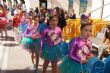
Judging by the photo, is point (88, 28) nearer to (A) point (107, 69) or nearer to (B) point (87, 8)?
(A) point (107, 69)

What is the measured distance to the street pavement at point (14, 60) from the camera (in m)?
10.1

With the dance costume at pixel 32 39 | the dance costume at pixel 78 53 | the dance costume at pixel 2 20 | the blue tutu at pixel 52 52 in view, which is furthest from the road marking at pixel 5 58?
the dance costume at pixel 78 53

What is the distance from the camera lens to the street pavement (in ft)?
33.3

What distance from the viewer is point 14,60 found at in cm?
1167

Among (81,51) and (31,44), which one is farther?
(31,44)

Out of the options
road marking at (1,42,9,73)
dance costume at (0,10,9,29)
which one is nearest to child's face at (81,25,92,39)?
road marking at (1,42,9,73)

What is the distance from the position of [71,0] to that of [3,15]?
16.7m

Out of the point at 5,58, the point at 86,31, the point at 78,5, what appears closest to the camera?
the point at 86,31

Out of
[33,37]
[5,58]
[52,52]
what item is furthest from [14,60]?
[52,52]

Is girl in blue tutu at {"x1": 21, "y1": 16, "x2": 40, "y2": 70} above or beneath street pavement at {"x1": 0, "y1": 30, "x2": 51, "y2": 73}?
above

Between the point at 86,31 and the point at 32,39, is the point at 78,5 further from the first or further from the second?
the point at 86,31

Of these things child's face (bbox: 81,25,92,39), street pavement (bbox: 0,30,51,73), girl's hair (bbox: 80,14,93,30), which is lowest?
street pavement (bbox: 0,30,51,73)

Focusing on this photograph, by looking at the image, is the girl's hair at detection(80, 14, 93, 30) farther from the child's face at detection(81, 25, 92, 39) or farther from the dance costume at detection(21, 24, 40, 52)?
the dance costume at detection(21, 24, 40, 52)

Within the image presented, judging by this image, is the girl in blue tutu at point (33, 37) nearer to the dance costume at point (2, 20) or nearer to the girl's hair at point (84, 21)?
the girl's hair at point (84, 21)
